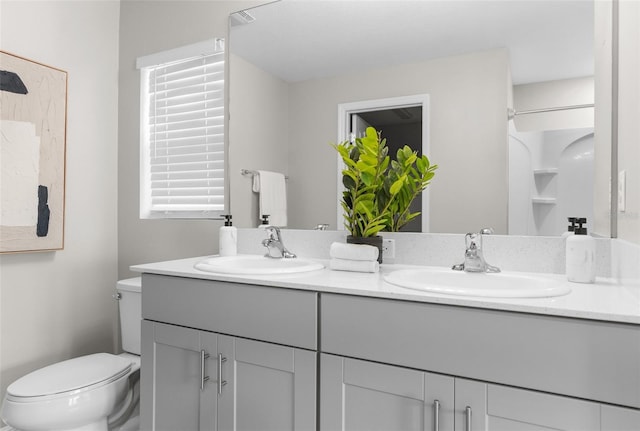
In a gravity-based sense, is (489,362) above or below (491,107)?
below

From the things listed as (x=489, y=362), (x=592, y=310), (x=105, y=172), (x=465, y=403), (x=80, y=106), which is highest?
(x=80, y=106)

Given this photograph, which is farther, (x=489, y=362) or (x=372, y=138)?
(x=372, y=138)

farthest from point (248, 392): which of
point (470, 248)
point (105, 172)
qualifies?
point (105, 172)

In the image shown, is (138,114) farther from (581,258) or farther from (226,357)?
(581,258)

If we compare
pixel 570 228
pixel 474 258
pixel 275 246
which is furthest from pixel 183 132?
pixel 570 228

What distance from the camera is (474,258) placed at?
1.35 m

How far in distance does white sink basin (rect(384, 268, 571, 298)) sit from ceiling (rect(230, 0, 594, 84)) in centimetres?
69

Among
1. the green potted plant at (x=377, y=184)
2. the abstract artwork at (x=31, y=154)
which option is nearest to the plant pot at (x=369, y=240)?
the green potted plant at (x=377, y=184)

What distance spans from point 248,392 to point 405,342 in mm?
553

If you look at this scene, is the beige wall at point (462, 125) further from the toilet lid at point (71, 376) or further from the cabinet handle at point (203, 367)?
the toilet lid at point (71, 376)

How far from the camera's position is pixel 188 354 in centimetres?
140

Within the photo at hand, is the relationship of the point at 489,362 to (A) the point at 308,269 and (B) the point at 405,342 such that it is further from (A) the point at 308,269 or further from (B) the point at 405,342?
(A) the point at 308,269

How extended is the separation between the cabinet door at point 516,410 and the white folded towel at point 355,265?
1.59 ft

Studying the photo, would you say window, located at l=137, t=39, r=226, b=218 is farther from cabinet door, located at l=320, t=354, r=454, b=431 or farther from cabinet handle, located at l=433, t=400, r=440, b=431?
cabinet handle, located at l=433, t=400, r=440, b=431
